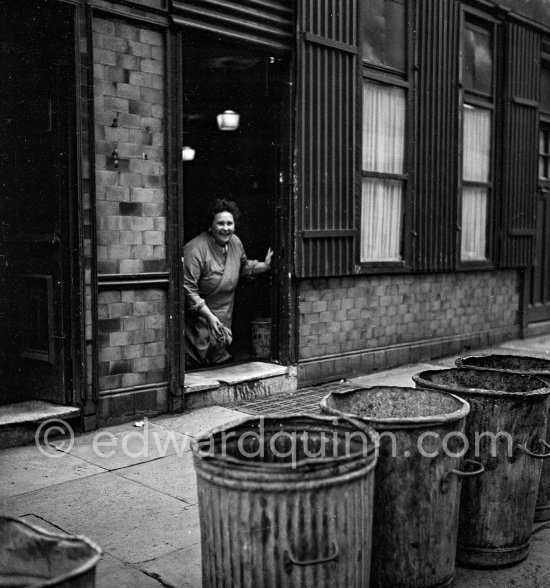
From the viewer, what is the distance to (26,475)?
5281 mm

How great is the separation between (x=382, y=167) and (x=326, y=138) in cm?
116

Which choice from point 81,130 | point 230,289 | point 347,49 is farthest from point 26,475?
point 347,49

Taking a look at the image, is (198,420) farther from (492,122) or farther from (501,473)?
(492,122)

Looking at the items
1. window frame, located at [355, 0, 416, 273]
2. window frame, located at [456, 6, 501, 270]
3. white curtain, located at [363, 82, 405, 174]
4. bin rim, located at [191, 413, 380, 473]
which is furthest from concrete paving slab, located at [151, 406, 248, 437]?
window frame, located at [456, 6, 501, 270]

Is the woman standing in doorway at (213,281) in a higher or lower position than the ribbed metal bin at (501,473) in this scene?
higher

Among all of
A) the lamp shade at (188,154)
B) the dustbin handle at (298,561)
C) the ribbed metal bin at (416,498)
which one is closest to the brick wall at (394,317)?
the lamp shade at (188,154)

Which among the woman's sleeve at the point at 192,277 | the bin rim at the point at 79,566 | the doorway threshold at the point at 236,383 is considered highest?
the woman's sleeve at the point at 192,277

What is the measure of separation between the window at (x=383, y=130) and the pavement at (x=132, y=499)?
323 cm

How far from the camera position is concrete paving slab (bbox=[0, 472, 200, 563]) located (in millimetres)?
4219

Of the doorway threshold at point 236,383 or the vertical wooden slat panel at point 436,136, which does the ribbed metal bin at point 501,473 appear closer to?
the doorway threshold at point 236,383

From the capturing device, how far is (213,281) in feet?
26.8

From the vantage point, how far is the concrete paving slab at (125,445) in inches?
223

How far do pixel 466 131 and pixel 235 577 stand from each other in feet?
28.2

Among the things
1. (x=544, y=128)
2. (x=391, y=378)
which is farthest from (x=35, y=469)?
(x=544, y=128)
